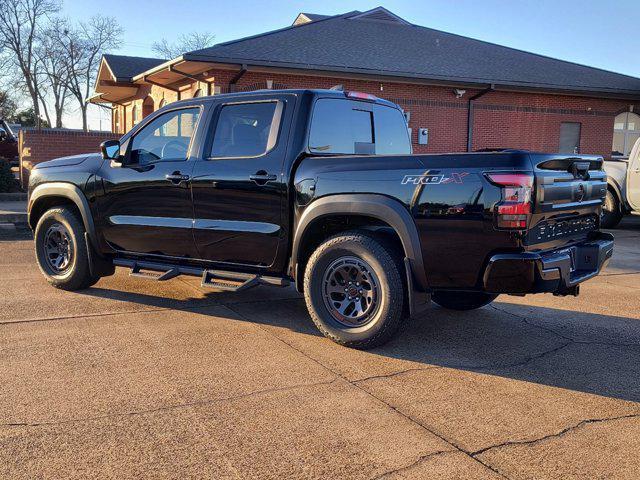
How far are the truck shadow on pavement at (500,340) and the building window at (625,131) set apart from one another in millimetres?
19556

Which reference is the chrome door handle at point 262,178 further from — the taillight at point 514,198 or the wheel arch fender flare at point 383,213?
the taillight at point 514,198

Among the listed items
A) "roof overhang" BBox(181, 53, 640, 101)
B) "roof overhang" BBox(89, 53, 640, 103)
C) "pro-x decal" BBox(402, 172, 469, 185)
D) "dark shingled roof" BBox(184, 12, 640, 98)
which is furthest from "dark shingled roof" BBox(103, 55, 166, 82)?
"pro-x decal" BBox(402, 172, 469, 185)

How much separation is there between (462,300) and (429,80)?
46.6 ft

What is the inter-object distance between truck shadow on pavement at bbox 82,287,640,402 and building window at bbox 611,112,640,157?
19.6 metres

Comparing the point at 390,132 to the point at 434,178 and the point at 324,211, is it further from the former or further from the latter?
the point at 434,178

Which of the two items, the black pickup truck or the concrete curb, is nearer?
the black pickup truck

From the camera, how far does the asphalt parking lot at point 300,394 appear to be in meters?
3.06

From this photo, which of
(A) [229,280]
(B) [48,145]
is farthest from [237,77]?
(A) [229,280]

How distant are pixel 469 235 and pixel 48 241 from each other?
15.2 feet

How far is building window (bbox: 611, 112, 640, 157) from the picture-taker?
23359 mm

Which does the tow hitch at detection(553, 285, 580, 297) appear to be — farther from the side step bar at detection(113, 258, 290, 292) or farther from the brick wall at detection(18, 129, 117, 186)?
the brick wall at detection(18, 129, 117, 186)

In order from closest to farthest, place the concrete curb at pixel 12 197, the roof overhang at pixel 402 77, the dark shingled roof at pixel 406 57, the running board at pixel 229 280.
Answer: the running board at pixel 229 280, the concrete curb at pixel 12 197, the roof overhang at pixel 402 77, the dark shingled roof at pixel 406 57

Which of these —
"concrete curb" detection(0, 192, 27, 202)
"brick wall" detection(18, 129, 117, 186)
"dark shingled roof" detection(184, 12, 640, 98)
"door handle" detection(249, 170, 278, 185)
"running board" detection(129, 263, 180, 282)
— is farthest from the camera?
"dark shingled roof" detection(184, 12, 640, 98)

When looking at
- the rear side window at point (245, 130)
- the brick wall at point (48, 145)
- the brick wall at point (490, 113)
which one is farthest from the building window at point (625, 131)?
the rear side window at point (245, 130)
